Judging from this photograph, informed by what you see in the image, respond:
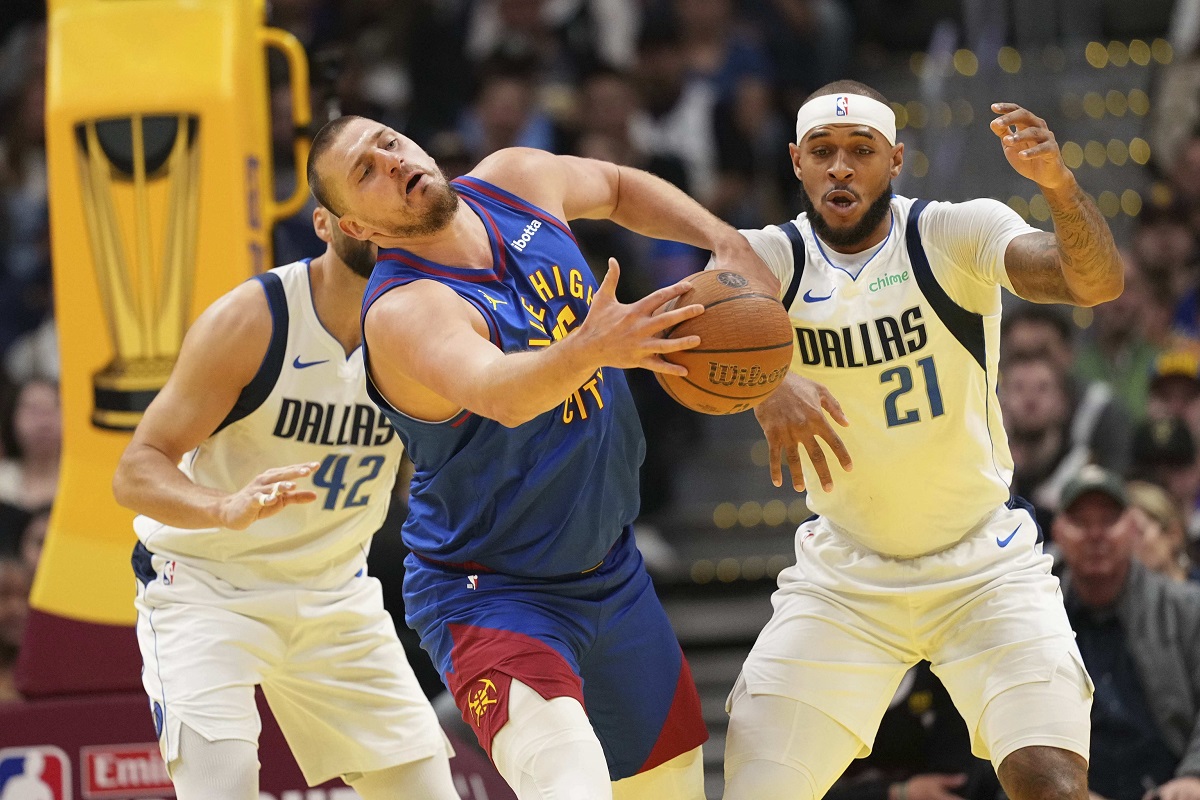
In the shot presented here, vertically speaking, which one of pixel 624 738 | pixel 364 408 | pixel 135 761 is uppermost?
pixel 364 408

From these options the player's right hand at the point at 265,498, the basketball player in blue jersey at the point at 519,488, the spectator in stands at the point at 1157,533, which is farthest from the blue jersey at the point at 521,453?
the spectator in stands at the point at 1157,533

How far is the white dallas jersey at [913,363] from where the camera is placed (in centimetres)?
484

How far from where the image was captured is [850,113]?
16.0ft

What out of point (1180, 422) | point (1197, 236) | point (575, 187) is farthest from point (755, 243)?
point (1197, 236)

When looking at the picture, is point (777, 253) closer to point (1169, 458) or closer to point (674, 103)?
point (1169, 458)

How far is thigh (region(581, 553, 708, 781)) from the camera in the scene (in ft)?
15.4

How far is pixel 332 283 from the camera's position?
17.1ft

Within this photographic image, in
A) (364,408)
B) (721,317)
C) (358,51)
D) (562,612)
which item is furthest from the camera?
(358,51)

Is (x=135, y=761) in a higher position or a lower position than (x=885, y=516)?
lower

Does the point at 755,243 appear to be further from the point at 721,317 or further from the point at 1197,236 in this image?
the point at 1197,236

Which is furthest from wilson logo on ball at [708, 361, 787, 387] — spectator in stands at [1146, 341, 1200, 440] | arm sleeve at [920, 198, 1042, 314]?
spectator in stands at [1146, 341, 1200, 440]

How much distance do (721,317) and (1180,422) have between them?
5239 millimetres

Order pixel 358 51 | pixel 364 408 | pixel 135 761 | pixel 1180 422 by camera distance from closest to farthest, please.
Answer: pixel 364 408 → pixel 135 761 → pixel 1180 422 → pixel 358 51

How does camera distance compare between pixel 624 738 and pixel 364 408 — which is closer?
pixel 624 738
